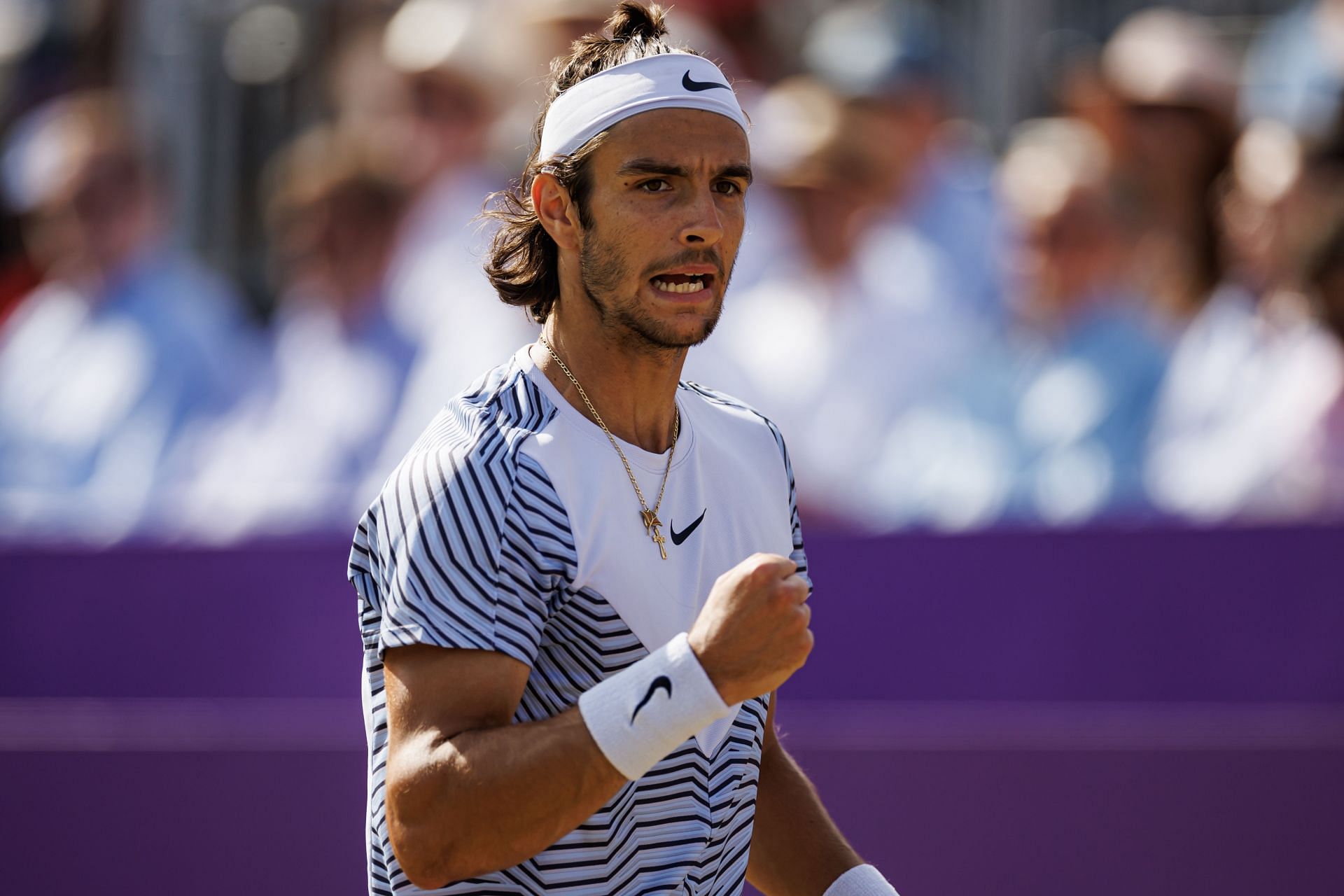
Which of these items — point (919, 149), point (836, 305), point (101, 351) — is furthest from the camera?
point (101, 351)

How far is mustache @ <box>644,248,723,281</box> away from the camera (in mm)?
2656

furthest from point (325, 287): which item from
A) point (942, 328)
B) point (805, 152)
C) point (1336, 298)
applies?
point (1336, 298)

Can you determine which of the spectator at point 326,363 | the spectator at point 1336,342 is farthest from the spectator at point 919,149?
the spectator at point 326,363

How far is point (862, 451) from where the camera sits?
18.7 ft

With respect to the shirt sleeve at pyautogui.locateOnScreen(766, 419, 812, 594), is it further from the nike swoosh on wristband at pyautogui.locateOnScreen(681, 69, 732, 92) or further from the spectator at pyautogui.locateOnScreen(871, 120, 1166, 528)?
the spectator at pyautogui.locateOnScreen(871, 120, 1166, 528)

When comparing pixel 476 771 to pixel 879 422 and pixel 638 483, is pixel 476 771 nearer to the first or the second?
pixel 638 483

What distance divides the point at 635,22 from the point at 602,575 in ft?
3.01

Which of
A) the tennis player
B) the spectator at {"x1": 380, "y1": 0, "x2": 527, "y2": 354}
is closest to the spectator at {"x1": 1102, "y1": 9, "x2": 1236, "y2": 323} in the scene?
the spectator at {"x1": 380, "y1": 0, "x2": 527, "y2": 354}

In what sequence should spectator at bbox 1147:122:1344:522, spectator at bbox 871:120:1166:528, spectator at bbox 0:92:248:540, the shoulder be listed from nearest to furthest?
the shoulder, spectator at bbox 1147:122:1344:522, spectator at bbox 871:120:1166:528, spectator at bbox 0:92:248:540

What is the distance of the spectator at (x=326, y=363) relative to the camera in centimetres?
610

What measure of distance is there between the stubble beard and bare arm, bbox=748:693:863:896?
2.41 ft

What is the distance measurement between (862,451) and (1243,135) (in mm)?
1502

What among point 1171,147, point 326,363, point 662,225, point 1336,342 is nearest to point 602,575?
point 662,225

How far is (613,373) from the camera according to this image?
9.04 ft
